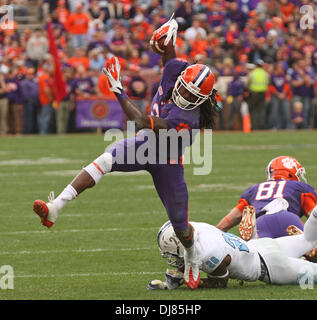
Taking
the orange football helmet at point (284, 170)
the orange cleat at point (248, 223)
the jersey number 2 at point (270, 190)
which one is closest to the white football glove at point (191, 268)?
the orange cleat at point (248, 223)

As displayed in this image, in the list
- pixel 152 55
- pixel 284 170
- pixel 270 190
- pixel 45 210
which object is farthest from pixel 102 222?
pixel 152 55

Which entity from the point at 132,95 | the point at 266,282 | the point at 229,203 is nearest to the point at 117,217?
the point at 229,203

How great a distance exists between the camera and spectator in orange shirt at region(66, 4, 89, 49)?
22906 mm

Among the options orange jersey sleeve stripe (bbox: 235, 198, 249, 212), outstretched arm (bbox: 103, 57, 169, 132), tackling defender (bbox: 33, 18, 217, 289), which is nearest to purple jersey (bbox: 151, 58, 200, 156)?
tackling defender (bbox: 33, 18, 217, 289)

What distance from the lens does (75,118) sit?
21.7 metres

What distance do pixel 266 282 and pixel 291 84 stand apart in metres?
17.0

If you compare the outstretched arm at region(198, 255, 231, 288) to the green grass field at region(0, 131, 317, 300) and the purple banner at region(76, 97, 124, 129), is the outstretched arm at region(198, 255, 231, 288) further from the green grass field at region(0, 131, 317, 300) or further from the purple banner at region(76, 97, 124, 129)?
the purple banner at region(76, 97, 124, 129)

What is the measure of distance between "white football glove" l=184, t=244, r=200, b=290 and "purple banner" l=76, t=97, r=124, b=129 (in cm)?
1505

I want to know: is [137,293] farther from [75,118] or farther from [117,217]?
[75,118]

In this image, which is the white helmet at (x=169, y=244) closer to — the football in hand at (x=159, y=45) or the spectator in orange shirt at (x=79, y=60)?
the football in hand at (x=159, y=45)

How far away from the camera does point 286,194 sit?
7.00m

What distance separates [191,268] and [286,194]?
118 cm

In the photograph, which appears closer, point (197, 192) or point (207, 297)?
point (207, 297)
